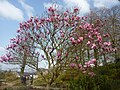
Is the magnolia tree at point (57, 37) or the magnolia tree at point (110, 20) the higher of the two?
the magnolia tree at point (110, 20)

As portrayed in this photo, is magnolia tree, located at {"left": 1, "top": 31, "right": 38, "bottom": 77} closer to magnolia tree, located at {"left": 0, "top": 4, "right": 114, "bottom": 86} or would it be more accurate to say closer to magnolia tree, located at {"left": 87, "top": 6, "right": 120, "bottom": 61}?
magnolia tree, located at {"left": 0, "top": 4, "right": 114, "bottom": 86}

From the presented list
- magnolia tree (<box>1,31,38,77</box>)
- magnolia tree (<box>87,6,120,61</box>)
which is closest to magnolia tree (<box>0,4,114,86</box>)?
magnolia tree (<box>1,31,38,77</box>)

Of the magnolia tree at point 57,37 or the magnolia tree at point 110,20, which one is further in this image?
the magnolia tree at point 110,20

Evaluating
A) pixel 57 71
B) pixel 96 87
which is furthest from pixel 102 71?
pixel 96 87

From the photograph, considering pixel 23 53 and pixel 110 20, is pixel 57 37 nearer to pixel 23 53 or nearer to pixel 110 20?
pixel 23 53

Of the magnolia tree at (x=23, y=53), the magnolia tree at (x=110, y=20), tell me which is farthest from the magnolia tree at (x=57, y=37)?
the magnolia tree at (x=110, y=20)

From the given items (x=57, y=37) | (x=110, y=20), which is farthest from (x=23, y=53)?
(x=110, y=20)

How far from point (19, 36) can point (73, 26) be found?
277 centimetres

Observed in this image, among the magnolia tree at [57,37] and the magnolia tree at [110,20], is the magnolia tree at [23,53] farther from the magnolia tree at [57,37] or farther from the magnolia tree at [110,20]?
the magnolia tree at [110,20]

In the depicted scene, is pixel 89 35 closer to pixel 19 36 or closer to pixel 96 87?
pixel 96 87

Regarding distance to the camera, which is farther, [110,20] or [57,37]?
[110,20]

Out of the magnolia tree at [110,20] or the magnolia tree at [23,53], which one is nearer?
the magnolia tree at [23,53]

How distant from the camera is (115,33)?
2920 cm

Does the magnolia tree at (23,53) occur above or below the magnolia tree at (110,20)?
below
